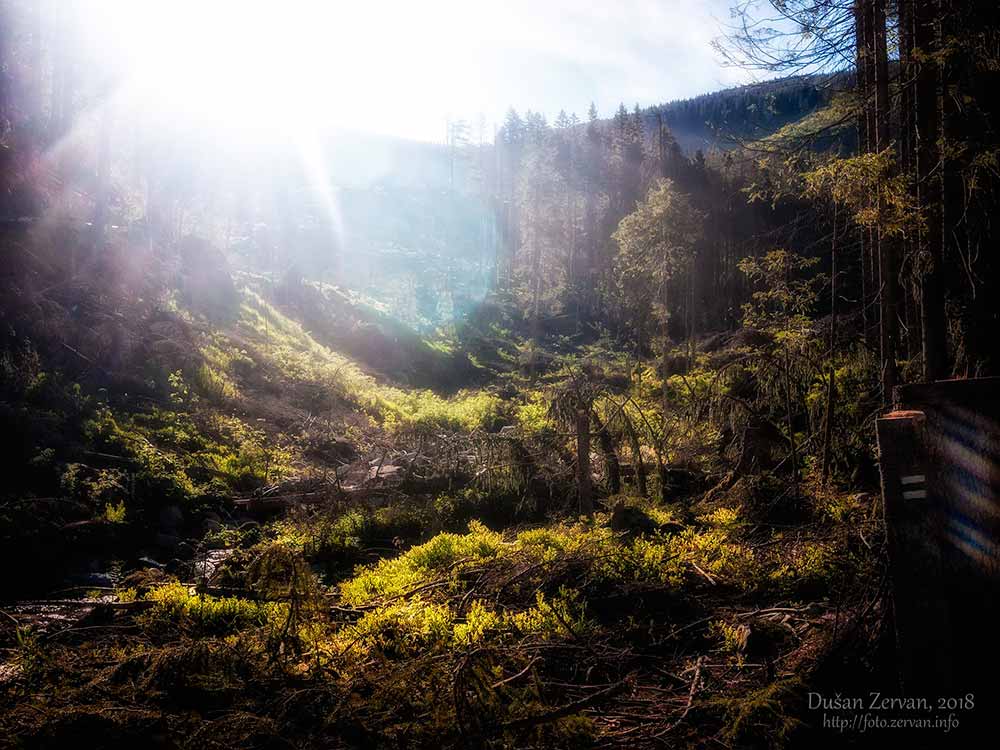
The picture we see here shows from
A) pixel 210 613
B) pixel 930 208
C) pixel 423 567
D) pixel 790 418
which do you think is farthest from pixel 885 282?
pixel 210 613

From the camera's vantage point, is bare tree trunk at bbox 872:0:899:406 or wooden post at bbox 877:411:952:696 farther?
bare tree trunk at bbox 872:0:899:406

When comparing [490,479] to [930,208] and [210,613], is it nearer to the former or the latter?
[210,613]

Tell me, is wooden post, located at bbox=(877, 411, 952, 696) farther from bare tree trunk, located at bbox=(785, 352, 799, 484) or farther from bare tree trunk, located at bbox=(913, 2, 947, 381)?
bare tree trunk, located at bbox=(785, 352, 799, 484)

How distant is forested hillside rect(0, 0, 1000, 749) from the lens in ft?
14.9

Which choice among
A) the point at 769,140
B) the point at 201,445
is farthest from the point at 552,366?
the point at 769,140

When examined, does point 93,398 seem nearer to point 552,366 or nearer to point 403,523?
point 403,523

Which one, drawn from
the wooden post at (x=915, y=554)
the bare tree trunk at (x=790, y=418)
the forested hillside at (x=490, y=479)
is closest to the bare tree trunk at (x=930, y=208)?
the forested hillside at (x=490, y=479)

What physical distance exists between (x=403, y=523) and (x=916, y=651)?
10.6 metres

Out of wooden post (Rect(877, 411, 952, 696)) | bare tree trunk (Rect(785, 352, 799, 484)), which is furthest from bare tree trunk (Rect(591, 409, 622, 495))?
wooden post (Rect(877, 411, 952, 696))

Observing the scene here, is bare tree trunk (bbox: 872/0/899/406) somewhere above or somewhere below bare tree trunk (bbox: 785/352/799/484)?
above

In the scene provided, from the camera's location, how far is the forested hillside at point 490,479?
4.53 metres

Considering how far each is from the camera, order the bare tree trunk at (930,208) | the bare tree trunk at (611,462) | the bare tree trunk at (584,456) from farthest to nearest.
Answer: the bare tree trunk at (611,462)
the bare tree trunk at (584,456)
the bare tree trunk at (930,208)

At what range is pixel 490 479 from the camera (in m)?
12.7

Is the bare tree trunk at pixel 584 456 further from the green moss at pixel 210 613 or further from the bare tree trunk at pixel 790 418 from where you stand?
the green moss at pixel 210 613
